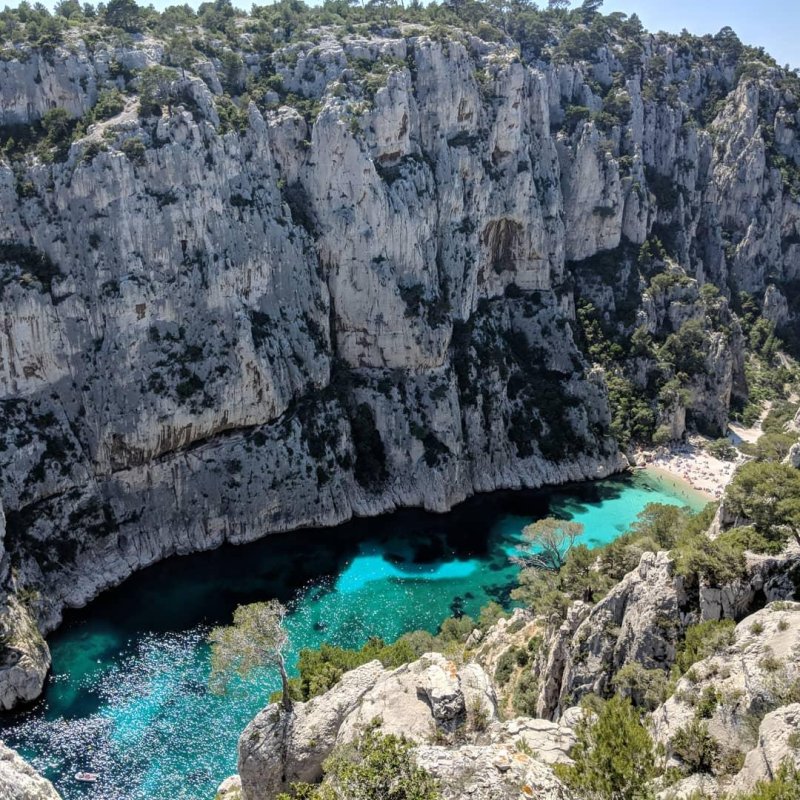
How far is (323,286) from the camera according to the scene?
56.0 m

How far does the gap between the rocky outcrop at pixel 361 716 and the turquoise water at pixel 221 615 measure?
37.9 feet

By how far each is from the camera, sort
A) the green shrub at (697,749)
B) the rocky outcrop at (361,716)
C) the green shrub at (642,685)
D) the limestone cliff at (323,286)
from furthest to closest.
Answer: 1. the limestone cliff at (323,286)
2. the green shrub at (642,685)
3. the rocky outcrop at (361,716)
4. the green shrub at (697,749)

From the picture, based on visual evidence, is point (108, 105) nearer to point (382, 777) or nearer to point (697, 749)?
point (382, 777)

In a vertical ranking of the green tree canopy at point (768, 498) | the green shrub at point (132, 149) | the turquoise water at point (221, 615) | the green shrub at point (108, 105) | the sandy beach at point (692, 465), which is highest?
the green shrub at point (108, 105)

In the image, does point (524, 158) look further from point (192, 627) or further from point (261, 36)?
point (192, 627)

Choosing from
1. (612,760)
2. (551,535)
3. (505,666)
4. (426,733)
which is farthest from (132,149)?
(612,760)

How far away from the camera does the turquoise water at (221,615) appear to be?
1185 inches

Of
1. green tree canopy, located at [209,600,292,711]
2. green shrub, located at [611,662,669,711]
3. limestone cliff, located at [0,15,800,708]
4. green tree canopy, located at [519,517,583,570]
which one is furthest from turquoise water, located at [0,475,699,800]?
green shrub, located at [611,662,669,711]

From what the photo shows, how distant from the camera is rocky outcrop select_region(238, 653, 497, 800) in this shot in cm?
1638

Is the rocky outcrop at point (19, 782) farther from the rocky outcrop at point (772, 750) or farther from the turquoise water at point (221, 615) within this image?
the turquoise water at point (221, 615)

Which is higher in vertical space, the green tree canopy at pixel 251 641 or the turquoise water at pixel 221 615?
the green tree canopy at pixel 251 641

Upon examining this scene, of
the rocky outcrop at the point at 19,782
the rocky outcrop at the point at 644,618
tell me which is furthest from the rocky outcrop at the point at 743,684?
the rocky outcrop at the point at 19,782

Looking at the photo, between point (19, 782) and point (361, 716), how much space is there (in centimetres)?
835

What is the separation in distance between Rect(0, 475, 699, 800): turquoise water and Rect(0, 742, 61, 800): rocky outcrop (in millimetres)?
18613
